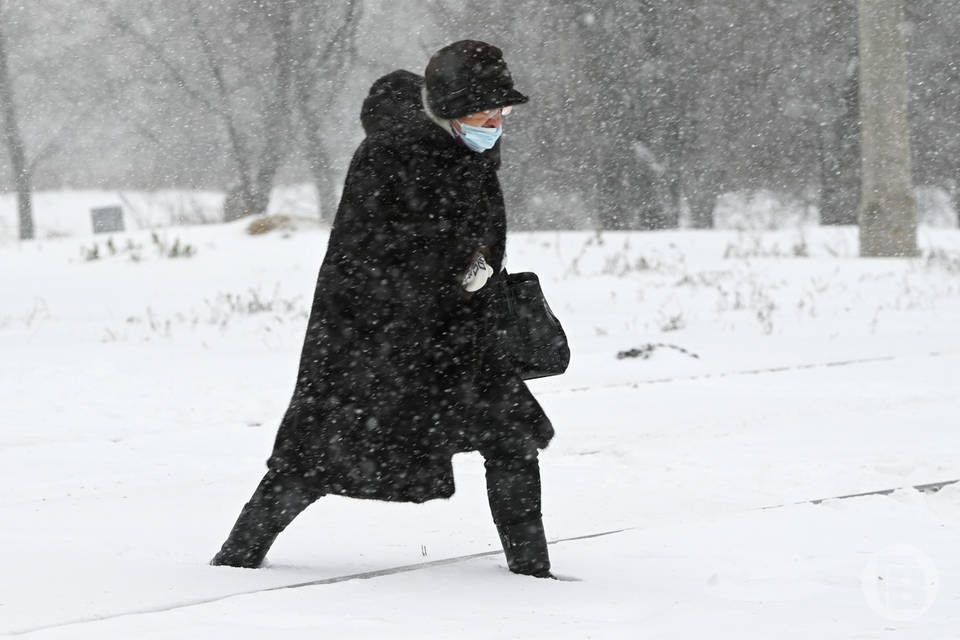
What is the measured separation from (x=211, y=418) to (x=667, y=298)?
225 inches

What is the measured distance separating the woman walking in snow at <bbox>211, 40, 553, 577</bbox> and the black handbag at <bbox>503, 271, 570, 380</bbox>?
5 centimetres

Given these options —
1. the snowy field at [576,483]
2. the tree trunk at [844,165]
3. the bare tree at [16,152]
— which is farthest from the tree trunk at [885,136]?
the bare tree at [16,152]

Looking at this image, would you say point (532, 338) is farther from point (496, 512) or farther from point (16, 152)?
point (16, 152)

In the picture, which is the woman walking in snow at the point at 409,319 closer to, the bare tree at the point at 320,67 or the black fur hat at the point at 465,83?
the black fur hat at the point at 465,83

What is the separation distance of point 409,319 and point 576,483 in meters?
1.99

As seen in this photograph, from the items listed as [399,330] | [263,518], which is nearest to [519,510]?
[399,330]

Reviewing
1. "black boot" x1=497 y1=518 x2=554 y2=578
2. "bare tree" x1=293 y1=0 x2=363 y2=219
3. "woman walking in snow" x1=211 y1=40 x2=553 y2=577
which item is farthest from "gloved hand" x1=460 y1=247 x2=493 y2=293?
"bare tree" x1=293 y1=0 x2=363 y2=219

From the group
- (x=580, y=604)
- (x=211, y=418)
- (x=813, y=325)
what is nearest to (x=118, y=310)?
(x=211, y=418)

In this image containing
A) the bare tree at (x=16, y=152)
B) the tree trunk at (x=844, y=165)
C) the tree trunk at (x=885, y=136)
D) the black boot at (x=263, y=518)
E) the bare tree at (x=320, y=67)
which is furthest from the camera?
the bare tree at (x=320, y=67)

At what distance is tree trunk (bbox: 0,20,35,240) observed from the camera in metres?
22.8

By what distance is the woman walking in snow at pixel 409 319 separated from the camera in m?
3.32

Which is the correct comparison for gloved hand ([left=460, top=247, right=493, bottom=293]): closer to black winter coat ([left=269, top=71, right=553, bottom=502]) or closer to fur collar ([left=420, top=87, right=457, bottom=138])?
black winter coat ([left=269, top=71, right=553, bottom=502])

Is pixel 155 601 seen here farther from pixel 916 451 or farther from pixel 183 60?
pixel 183 60

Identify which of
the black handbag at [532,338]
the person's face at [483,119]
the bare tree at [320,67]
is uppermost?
the bare tree at [320,67]
